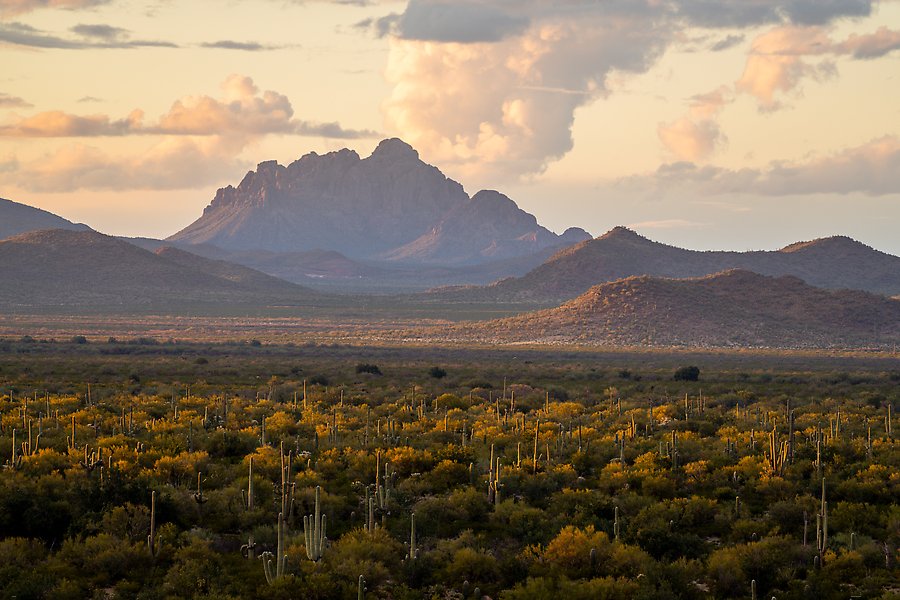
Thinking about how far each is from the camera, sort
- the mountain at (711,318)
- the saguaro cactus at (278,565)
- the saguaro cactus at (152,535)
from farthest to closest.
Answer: the mountain at (711,318), the saguaro cactus at (152,535), the saguaro cactus at (278,565)

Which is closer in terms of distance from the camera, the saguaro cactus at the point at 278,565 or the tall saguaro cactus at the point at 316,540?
the saguaro cactus at the point at 278,565

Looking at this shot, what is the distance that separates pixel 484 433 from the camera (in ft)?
119

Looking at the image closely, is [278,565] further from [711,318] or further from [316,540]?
[711,318]

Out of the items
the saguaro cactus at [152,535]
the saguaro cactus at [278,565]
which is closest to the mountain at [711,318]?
the saguaro cactus at [152,535]

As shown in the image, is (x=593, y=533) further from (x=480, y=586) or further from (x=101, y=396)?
(x=101, y=396)

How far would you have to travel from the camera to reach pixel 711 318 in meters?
123

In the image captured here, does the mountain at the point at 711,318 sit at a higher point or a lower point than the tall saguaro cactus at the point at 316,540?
higher

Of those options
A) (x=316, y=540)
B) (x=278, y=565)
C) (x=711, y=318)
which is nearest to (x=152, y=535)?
(x=278, y=565)

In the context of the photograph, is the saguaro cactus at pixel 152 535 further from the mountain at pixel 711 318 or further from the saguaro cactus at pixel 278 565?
the mountain at pixel 711 318

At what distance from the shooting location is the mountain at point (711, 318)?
115938mm

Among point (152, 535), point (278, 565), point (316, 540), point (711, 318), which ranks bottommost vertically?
point (278, 565)

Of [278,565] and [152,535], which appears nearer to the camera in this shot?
[278,565]

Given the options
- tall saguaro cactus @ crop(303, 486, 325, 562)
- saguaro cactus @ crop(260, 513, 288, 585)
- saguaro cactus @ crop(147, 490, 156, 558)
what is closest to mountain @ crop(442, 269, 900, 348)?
tall saguaro cactus @ crop(303, 486, 325, 562)

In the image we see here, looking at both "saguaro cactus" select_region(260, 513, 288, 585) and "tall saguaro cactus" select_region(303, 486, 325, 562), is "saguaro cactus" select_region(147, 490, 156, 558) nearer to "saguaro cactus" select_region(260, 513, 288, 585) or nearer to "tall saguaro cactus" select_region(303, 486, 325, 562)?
"saguaro cactus" select_region(260, 513, 288, 585)
